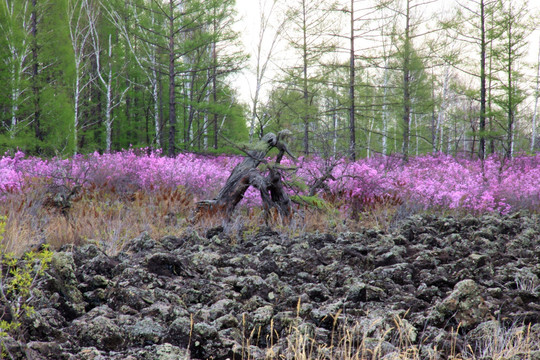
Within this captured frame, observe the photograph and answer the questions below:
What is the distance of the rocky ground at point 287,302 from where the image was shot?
201cm

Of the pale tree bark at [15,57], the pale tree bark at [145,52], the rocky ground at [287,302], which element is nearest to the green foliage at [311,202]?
the rocky ground at [287,302]

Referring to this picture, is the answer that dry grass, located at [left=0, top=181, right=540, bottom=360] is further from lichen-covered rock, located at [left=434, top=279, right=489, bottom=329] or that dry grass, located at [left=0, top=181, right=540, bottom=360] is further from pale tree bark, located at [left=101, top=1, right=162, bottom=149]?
pale tree bark, located at [left=101, top=1, right=162, bottom=149]

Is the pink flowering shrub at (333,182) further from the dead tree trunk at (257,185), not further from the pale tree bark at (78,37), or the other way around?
the pale tree bark at (78,37)

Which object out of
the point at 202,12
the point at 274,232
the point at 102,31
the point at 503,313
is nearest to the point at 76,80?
the point at 102,31

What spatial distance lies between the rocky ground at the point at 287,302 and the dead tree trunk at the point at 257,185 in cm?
141

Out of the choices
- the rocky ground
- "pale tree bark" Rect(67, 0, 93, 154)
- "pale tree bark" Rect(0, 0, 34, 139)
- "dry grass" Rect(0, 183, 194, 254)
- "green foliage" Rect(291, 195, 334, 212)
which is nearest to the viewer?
the rocky ground

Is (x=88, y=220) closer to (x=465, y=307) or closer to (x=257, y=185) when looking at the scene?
(x=257, y=185)

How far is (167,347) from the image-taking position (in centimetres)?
192

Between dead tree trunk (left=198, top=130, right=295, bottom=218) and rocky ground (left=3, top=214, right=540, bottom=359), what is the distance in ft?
4.63

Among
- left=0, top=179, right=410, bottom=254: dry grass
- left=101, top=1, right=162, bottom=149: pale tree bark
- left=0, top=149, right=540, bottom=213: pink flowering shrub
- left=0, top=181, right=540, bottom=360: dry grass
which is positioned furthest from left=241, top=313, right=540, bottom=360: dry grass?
left=101, top=1, right=162, bottom=149: pale tree bark

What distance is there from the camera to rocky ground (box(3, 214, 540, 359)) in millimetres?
2012

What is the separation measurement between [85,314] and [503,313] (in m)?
2.50

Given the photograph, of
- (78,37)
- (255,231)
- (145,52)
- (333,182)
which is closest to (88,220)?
(255,231)

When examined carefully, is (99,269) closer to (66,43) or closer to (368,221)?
(368,221)
